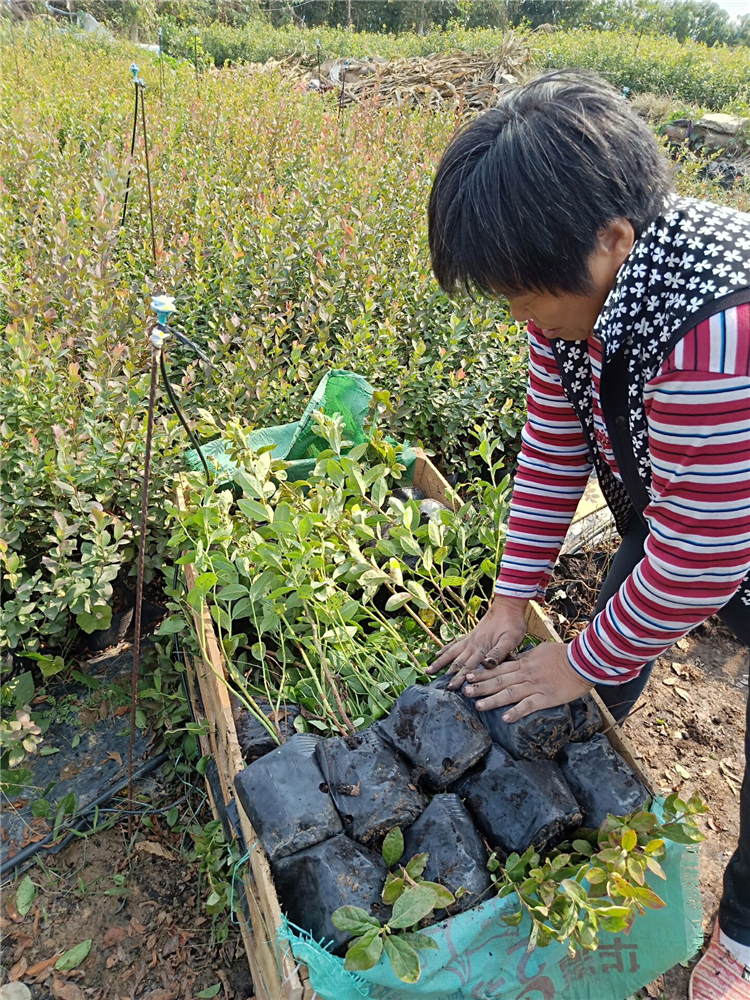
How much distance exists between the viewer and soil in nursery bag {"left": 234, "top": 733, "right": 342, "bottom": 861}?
1.23 meters

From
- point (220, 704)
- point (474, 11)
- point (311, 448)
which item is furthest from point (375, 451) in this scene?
point (474, 11)

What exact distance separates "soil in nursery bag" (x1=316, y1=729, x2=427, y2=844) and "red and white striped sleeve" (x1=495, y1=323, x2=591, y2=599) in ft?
1.44

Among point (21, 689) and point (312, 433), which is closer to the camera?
point (21, 689)

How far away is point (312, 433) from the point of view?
7.22ft

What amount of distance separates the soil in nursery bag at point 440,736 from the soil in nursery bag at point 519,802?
0.14 ft

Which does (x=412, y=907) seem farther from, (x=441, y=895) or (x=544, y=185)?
(x=544, y=185)

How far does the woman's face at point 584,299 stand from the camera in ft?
3.23

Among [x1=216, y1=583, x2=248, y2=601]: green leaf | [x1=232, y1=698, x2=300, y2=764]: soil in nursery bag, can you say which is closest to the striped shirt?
[x1=232, y1=698, x2=300, y2=764]: soil in nursery bag

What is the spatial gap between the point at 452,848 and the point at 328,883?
221 millimetres

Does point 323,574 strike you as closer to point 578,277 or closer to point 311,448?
point 311,448

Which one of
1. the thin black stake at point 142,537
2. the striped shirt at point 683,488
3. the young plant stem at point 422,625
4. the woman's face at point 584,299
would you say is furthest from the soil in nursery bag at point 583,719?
the thin black stake at point 142,537

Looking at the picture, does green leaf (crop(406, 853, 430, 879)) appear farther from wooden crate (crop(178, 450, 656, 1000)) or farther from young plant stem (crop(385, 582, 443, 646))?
young plant stem (crop(385, 582, 443, 646))

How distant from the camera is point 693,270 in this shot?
95 centimetres

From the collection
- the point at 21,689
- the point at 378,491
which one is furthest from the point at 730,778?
the point at 21,689
